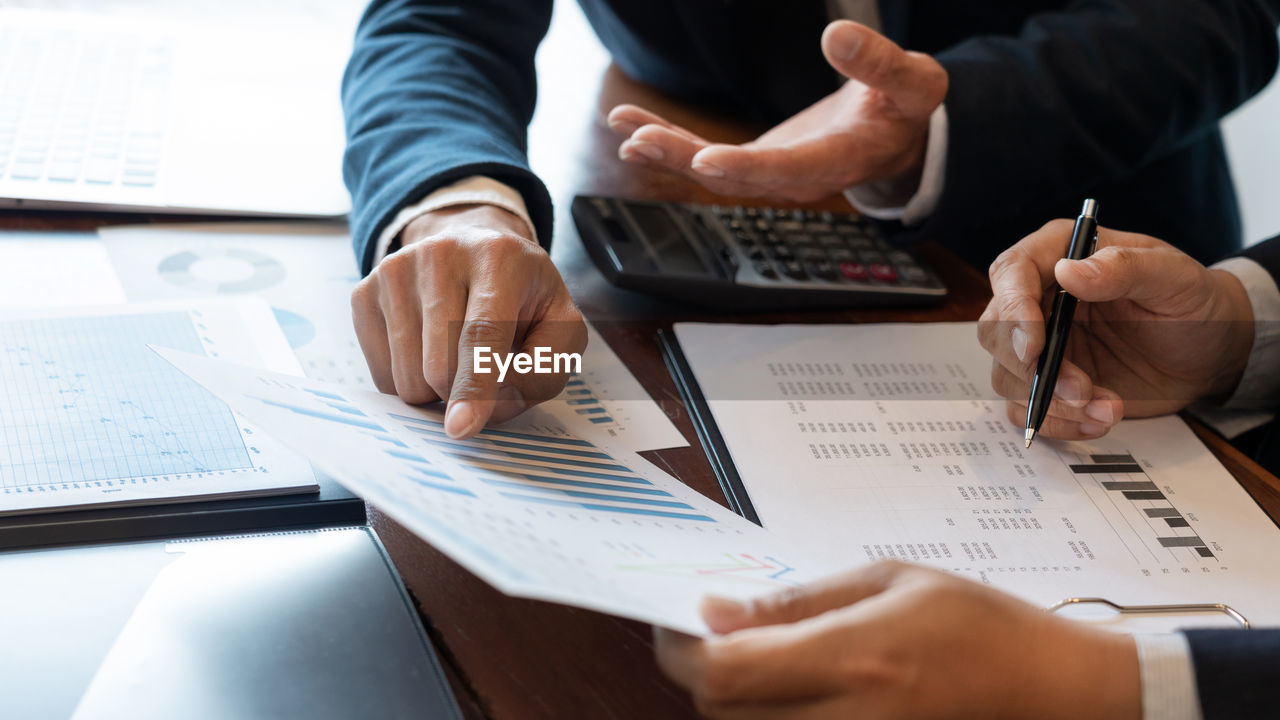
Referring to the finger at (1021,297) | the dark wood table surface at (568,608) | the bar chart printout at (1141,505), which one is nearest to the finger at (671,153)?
the dark wood table surface at (568,608)

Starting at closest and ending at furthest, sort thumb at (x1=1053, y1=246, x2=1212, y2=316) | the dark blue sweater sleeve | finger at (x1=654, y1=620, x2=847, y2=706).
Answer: finger at (x1=654, y1=620, x2=847, y2=706)
thumb at (x1=1053, y1=246, x2=1212, y2=316)
the dark blue sweater sleeve

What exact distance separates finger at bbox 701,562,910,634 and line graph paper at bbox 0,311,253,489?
278 mm

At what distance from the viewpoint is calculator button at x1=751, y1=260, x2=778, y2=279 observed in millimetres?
748

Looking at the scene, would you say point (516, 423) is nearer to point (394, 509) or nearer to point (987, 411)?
point (394, 509)

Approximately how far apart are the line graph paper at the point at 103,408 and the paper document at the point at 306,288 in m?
0.07

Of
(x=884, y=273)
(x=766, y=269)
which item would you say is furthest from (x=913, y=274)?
(x=766, y=269)

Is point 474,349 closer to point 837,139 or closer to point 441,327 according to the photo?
point 441,327

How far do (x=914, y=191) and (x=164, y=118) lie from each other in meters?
0.70

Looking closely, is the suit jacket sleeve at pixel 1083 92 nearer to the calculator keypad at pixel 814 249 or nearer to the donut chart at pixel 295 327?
the calculator keypad at pixel 814 249

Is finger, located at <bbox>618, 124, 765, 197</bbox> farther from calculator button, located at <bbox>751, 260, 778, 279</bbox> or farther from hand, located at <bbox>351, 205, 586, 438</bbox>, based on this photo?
hand, located at <bbox>351, 205, 586, 438</bbox>

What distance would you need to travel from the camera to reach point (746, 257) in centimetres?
77

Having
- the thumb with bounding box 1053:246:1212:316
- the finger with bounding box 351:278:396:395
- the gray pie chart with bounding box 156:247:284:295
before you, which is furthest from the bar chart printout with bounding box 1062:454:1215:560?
the gray pie chart with bounding box 156:247:284:295

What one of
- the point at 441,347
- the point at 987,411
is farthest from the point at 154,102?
the point at 987,411

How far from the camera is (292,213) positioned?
0.79 meters
